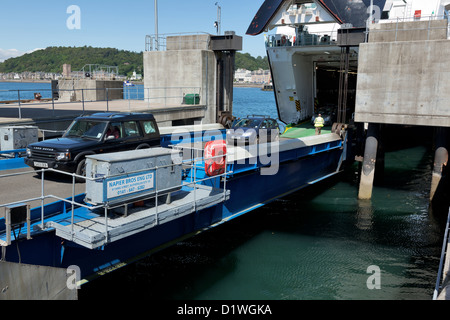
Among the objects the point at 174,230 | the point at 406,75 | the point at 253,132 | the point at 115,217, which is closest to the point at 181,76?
the point at 253,132

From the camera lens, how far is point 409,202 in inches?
714

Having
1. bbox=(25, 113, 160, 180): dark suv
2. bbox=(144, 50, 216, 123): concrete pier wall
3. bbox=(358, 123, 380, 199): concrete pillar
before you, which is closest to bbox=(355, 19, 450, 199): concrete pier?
bbox=(358, 123, 380, 199): concrete pillar

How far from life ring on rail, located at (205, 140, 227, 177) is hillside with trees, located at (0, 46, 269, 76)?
374 feet

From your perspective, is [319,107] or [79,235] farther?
[319,107]

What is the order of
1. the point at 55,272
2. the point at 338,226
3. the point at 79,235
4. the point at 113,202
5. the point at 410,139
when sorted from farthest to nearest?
the point at 410,139
the point at 338,226
the point at 113,202
the point at 79,235
the point at 55,272

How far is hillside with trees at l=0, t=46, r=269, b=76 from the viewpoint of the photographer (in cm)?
12510

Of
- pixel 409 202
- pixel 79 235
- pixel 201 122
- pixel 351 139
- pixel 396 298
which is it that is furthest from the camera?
pixel 201 122

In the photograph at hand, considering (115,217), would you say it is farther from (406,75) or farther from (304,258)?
(406,75)

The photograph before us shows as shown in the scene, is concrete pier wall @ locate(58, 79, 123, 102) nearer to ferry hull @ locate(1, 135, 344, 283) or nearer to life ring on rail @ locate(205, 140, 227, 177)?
ferry hull @ locate(1, 135, 344, 283)

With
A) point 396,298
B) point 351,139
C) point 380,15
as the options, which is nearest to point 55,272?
point 396,298

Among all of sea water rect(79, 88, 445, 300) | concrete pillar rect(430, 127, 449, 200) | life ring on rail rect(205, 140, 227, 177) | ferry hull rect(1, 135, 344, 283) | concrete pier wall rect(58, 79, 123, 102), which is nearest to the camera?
ferry hull rect(1, 135, 344, 283)

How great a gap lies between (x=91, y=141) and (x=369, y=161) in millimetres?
12249

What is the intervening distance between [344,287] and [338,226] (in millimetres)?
4551

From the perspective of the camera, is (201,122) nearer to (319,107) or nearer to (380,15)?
(319,107)
